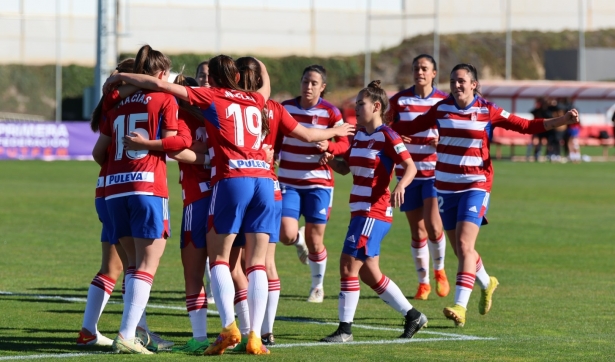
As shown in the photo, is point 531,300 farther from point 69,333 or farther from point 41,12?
point 41,12

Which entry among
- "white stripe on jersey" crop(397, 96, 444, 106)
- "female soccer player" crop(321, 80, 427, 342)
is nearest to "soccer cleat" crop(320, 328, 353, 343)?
"female soccer player" crop(321, 80, 427, 342)

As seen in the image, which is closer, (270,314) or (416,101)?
(270,314)

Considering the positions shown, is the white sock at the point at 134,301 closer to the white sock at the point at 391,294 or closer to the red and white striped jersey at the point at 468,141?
the white sock at the point at 391,294

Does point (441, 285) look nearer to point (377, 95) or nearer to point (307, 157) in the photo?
point (307, 157)

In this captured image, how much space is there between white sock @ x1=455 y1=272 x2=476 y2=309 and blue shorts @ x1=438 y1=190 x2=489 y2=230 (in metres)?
0.48

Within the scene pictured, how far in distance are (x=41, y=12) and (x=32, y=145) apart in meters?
17.4

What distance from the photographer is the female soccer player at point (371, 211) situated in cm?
823

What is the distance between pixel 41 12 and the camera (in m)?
50.5

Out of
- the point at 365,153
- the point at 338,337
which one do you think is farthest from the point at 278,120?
the point at 338,337

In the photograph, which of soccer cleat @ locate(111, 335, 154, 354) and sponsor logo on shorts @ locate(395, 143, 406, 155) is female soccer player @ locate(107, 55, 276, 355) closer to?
soccer cleat @ locate(111, 335, 154, 354)

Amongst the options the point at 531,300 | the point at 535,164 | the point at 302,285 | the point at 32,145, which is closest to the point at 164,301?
the point at 302,285

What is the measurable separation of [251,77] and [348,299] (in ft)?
6.07

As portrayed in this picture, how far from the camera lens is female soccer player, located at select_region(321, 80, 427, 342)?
A: 8.23 m

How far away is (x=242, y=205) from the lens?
23.9ft
